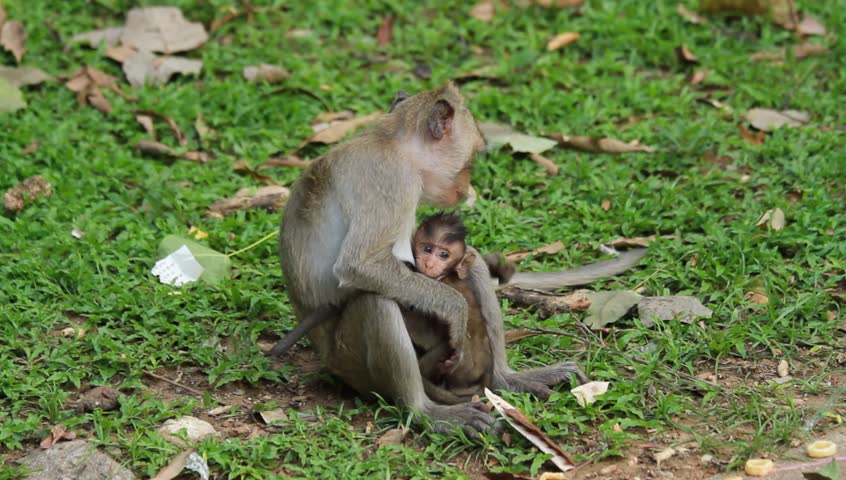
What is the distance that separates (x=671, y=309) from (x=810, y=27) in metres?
4.29

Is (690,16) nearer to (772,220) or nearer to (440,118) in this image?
(772,220)

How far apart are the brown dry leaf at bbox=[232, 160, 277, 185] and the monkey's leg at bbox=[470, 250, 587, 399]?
8.27 feet

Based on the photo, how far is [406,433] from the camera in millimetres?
5223

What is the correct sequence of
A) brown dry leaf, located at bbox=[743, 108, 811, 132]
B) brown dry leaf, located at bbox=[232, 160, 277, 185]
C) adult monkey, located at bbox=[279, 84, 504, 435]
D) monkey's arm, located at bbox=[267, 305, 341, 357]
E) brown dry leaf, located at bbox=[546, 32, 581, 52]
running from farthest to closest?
brown dry leaf, located at bbox=[546, 32, 581, 52] < brown dry leaf, located at bbox=[743, 108, 811, 132] < brown dry leaf, located at bbox=[232, 160, 277, 185] < monkey's arm, located at bbox=[267, 305, 341, 357] < adult monkey, located at bbox=[279, 84, 504, 435]

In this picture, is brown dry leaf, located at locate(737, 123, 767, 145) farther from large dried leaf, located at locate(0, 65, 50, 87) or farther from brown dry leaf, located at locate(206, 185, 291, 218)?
large dried leaf, located at locate(0, 65, 50, 87)

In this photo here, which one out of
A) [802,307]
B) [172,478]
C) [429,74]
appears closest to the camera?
[172,478]

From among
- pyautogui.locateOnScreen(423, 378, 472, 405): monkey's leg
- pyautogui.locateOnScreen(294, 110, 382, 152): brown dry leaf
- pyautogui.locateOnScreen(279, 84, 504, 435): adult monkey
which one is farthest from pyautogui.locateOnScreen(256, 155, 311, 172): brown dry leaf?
pyautogui.locateOnScreen(423, 378, 472, 405): monkey's leg

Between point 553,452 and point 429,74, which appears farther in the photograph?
point 429,74

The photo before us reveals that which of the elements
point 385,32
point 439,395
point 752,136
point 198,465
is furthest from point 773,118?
point 198,465

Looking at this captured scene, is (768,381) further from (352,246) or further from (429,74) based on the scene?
(429,74)

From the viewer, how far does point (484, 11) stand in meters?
9.91

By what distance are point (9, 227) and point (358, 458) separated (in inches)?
121

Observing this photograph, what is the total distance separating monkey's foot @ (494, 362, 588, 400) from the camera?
5.54m

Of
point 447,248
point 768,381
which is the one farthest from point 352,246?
point 768,381
